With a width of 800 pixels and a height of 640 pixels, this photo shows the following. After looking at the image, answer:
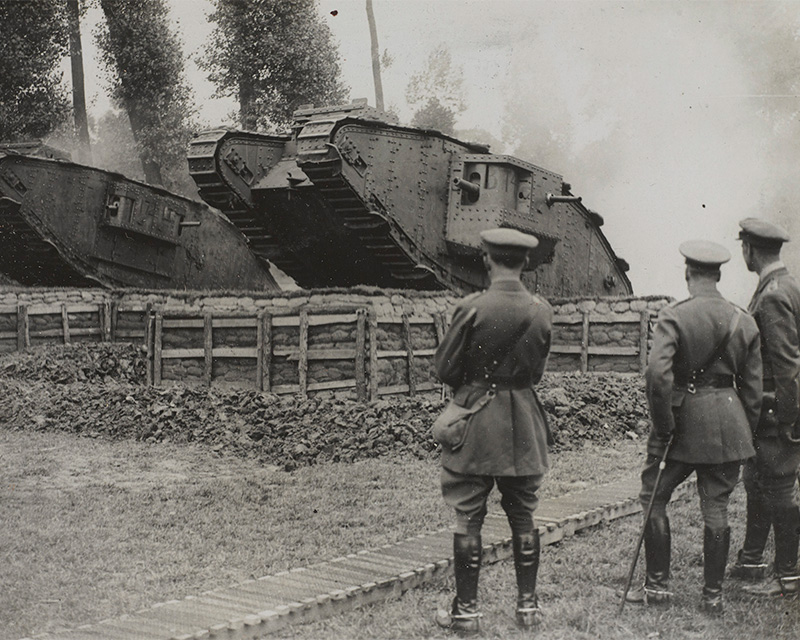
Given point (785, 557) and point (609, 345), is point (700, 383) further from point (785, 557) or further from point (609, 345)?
point (609, 345)

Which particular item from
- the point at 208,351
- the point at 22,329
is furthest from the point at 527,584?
the point at 22,329

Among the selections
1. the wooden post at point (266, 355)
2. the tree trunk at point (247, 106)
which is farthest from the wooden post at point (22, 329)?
the tree trunk at point (247, 106)

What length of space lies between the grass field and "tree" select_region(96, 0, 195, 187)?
11.7m

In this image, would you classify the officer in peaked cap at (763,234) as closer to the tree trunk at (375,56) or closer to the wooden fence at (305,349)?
the wooden fence at (305,349)

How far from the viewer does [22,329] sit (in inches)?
645

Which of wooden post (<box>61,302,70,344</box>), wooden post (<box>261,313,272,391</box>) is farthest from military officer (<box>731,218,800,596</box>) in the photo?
wooden post (<box>61,302,70,344</box>)

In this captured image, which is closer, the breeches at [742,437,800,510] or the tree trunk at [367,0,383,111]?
the breeches at [742,437,800,510]

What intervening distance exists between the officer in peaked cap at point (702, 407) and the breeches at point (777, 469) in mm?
465

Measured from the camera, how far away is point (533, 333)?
4.79 meters

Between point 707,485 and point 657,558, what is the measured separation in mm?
476

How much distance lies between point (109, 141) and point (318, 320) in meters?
28.2

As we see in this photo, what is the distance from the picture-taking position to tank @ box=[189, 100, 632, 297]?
13.1 m

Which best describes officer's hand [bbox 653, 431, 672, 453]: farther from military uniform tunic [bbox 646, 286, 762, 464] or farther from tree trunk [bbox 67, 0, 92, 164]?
tree trunk [bbox 67, 0, 92, 164]

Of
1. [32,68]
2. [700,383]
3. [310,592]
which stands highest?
[32,68]
